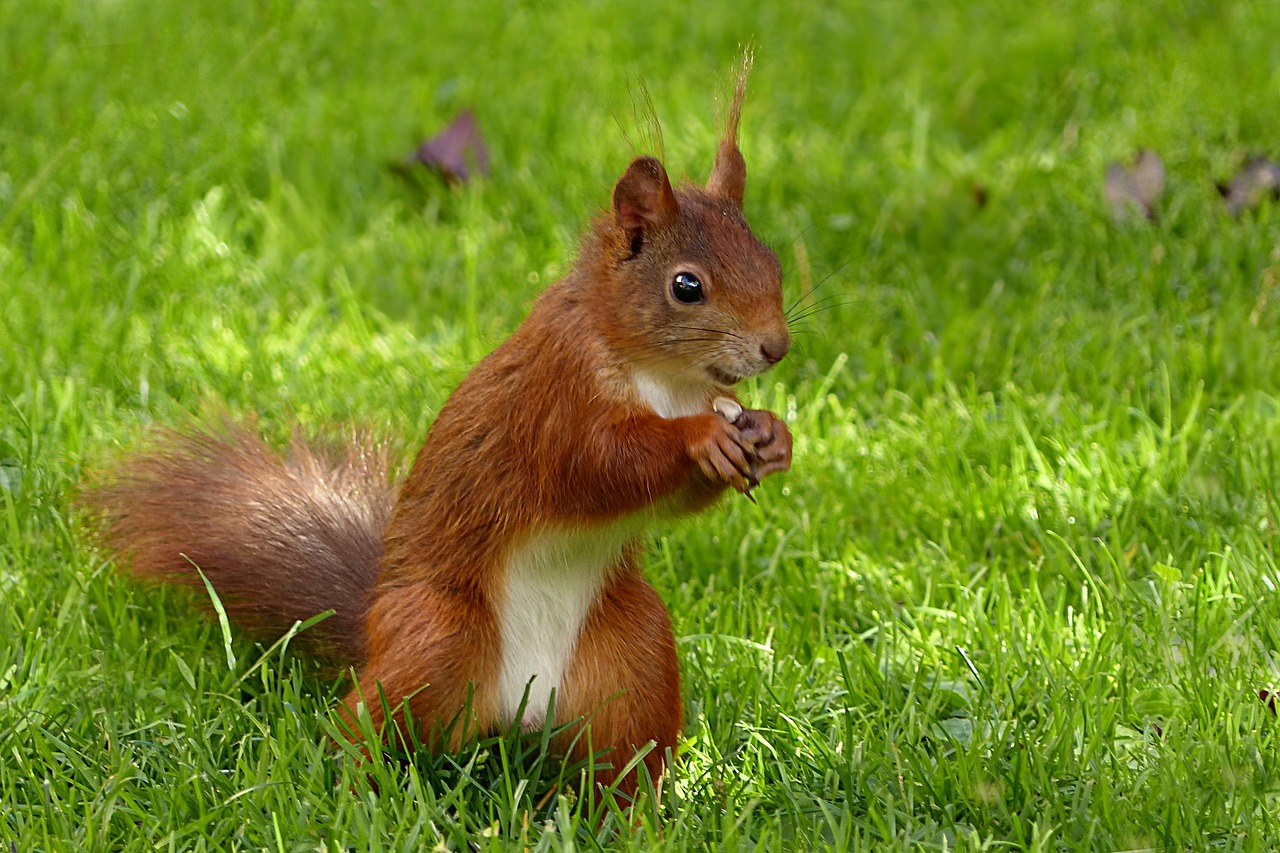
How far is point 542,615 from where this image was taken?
6.81 ft

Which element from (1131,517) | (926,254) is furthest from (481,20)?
(1131,517)

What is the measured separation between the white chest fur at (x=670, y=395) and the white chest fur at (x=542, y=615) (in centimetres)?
16

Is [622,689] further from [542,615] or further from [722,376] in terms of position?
[722,376]

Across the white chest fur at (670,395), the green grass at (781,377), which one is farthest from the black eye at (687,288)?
the green grass at (781,377)

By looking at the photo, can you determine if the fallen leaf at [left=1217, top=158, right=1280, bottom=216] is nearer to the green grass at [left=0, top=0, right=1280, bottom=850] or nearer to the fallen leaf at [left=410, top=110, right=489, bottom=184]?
the green grass at [left=0, top=0, right=1280, bottom=850]

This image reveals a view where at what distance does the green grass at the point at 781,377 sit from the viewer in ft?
6.66

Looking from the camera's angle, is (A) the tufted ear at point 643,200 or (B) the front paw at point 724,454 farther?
(A) the tufted ear at point 643,200

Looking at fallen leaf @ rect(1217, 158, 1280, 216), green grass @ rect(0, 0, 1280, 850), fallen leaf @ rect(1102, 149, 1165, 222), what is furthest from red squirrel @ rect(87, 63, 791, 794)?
fallen leaf @ rect(1217, 158, 1280, 216)

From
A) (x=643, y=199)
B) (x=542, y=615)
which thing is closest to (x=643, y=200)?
(x=643, y=199)

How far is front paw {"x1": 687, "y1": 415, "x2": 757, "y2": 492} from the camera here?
6.09 feet

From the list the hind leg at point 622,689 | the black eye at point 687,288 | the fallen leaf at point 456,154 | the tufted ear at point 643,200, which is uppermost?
the fallen leaf at point 456,154

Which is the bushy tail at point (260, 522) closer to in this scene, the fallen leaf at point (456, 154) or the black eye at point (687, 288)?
the black eye at point (687, 288)

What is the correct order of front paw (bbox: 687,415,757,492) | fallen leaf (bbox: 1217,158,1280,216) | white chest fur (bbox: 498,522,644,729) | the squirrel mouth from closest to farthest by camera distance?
front paw (bbox: 687,415,757,492) < the squirrel mouth < white chest fur (bbox: 498,522,644,729) < fallen leaf (bbox: 1217,158,1280,216)

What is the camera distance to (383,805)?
195cm
